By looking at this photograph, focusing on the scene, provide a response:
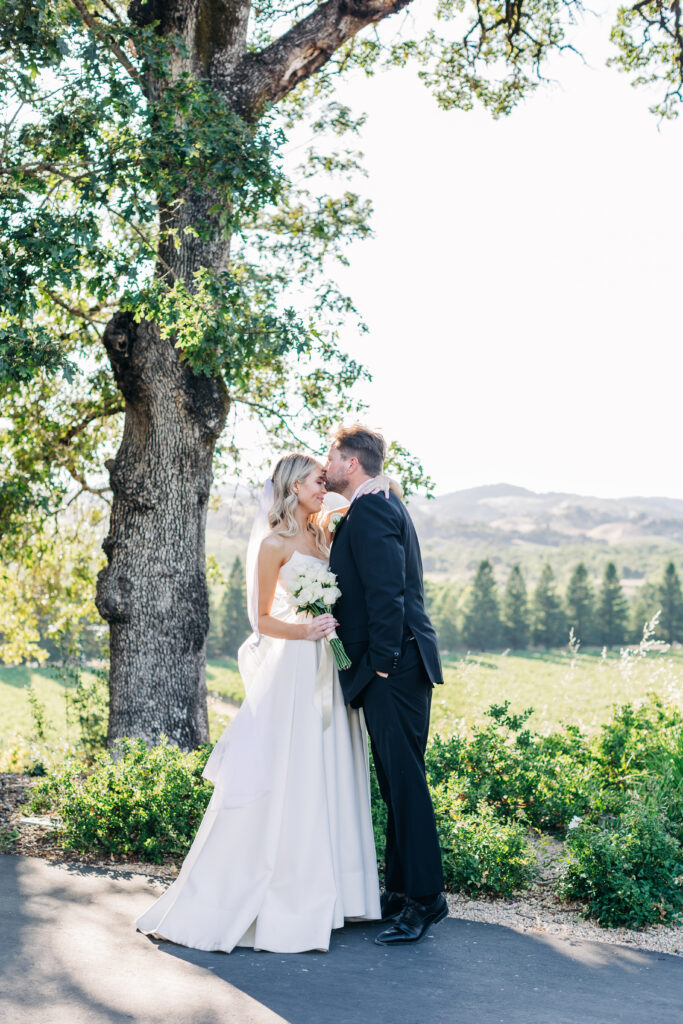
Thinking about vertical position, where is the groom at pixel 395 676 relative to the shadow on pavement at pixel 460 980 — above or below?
above

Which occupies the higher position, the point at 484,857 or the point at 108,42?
the point at 108,42

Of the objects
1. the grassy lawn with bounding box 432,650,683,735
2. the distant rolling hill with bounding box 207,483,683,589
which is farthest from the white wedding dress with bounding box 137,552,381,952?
the distant rolling hill with bounding box 207,483,683,589

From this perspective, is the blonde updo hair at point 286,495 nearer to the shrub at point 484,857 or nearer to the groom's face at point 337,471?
the groom's face at point 337,471

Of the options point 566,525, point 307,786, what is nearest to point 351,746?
point 307,786

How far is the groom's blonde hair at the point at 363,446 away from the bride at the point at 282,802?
0.27m

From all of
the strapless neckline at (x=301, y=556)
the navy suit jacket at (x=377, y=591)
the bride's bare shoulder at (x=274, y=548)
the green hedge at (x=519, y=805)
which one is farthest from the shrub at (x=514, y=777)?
the bride's bare shoulder at (x=274, y=548)

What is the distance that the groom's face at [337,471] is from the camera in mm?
5121

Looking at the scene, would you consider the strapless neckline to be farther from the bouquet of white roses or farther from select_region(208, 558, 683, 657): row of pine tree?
select_region(208, 558, 683, 657): row of pine tree

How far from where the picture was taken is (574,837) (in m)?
5.72

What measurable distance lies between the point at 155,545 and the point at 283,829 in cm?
425

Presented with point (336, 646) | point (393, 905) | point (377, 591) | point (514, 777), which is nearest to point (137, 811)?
point (393, 905)

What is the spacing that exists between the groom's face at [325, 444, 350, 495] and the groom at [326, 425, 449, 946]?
23 centimetres

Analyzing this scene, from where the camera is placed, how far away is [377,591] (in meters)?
4.67

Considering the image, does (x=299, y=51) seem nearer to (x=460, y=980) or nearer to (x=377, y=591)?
(x=377, y=591)
